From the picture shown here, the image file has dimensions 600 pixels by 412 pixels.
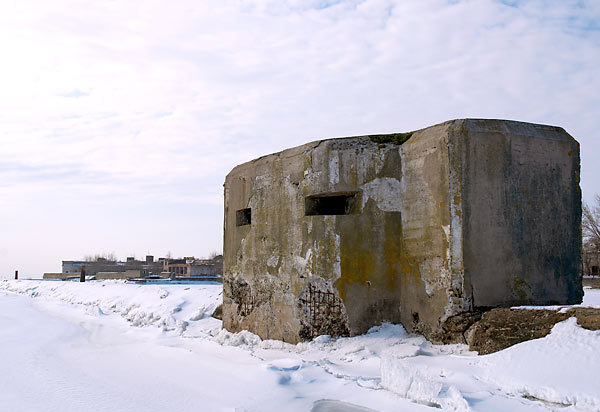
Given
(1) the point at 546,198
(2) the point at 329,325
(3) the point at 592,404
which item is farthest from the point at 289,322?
(3) the point at 592,404

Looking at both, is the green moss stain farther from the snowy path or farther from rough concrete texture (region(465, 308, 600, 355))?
the snowy path

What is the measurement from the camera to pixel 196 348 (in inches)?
263

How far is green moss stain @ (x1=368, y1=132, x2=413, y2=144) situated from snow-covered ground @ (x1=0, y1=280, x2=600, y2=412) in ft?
6.45

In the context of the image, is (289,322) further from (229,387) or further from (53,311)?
(53,311)

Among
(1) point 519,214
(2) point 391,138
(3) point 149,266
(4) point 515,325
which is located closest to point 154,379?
(4) point 515,325

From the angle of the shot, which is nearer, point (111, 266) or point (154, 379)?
point (154, 379)

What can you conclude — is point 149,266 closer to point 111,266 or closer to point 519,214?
point 111,266

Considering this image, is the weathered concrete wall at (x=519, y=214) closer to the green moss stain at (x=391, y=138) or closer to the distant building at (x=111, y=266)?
the green moss stain at (x=391, y=138)

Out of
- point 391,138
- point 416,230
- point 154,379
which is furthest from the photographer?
point 391,138

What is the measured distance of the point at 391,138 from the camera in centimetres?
595

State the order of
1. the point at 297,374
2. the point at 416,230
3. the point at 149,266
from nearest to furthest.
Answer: the point at 297,374, the point at 416,230, the point at 149,266

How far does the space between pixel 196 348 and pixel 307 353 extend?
172 centimetres

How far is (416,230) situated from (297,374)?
1939 millimetres

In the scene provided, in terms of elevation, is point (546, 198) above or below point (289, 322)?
above
